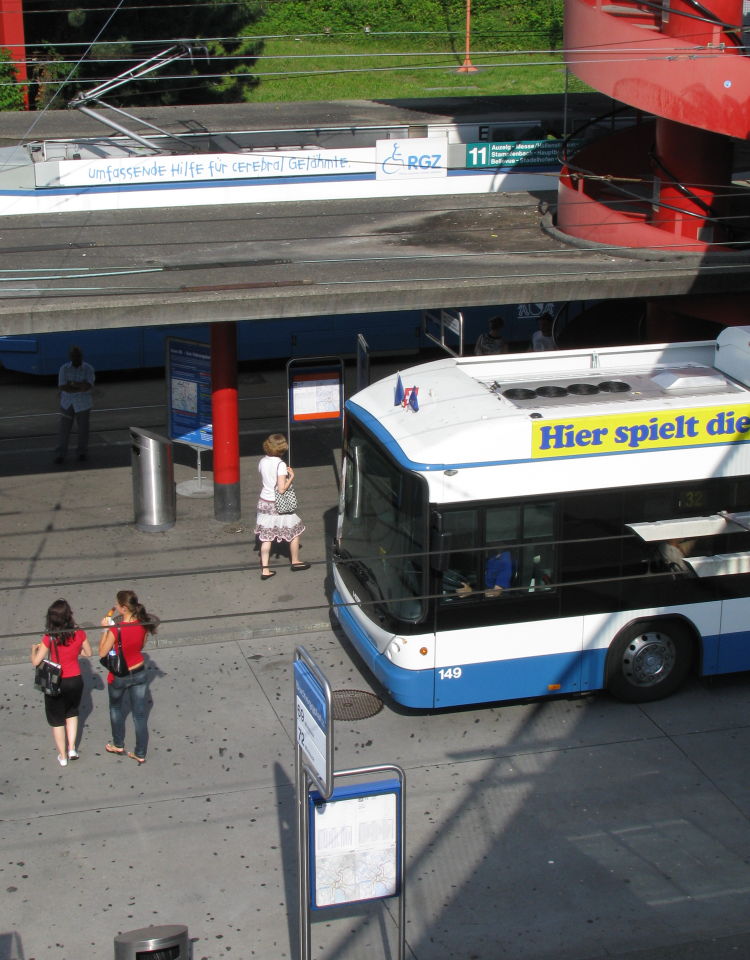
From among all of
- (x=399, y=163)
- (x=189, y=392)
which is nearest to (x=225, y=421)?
(x=189, y=392)

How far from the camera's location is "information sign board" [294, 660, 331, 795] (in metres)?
6.75

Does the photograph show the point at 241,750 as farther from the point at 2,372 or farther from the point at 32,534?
the point at 2,372

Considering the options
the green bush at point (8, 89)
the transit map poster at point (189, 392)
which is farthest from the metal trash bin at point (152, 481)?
the green bush at point (8, 89)

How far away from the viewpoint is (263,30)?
47156 mm

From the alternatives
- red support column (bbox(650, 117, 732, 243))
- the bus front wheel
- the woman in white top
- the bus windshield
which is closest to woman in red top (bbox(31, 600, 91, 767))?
the bus windshield

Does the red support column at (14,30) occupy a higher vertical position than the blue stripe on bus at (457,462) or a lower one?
higher

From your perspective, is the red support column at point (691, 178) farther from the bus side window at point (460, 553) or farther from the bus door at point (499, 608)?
the bus side window at point (460, 553)

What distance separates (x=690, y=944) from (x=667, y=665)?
135 inches

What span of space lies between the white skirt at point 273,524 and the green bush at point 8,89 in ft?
82.0

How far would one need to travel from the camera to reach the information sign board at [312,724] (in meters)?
6.75

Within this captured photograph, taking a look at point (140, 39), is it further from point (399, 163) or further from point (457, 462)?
point (457, 462)

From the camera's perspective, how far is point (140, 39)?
115 ft

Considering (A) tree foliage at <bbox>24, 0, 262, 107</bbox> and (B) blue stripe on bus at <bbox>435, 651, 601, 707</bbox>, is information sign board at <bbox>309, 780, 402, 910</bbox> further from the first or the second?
(A) tree foliage at <bbox>24, 0, 262, 107</bbox>

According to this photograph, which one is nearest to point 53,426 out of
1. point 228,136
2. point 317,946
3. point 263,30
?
point 228,136
